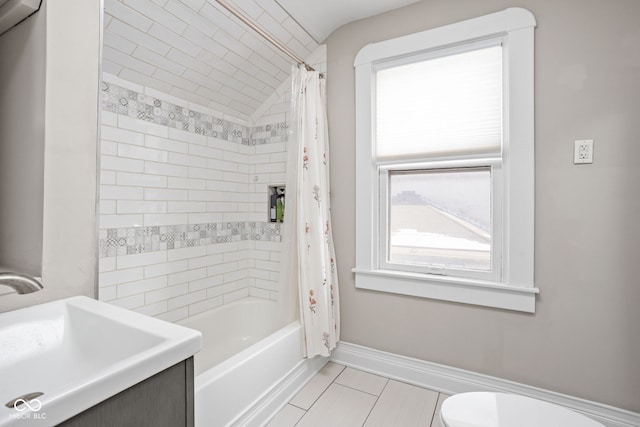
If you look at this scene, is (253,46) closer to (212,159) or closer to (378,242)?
(212,159)

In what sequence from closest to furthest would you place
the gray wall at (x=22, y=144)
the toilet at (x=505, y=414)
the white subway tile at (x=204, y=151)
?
the gray wall at (x=22, y=144) → the toilet at (x=505, y=414) → the white subway tile at (x=204, y=151)

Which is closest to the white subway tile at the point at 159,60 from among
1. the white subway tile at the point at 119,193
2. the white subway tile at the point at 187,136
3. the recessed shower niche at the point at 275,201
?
the white subway tile at the point at 187,136

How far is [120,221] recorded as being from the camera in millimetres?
1764

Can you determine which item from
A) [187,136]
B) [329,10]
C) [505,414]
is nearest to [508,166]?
[505,414]

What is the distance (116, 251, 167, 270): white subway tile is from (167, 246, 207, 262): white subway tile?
49 mm

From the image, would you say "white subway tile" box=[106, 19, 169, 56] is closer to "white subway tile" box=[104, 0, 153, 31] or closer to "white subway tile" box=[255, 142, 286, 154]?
"white subway tile" box=[104, 0, 153, 31]

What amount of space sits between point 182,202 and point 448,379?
204 centimetres

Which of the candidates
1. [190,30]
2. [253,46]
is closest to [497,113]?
[253,46]

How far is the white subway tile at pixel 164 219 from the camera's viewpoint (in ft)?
6.24

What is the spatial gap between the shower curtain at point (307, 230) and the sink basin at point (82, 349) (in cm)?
115

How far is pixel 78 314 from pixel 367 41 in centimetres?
212

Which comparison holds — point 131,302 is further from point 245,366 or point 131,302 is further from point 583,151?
point 583,151

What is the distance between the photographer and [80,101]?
0.99m

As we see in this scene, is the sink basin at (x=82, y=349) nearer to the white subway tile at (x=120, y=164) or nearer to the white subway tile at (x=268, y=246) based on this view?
the white subway tile at (x=120, y=164)
